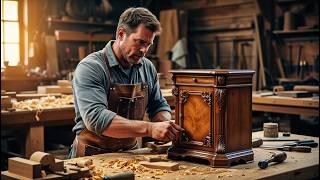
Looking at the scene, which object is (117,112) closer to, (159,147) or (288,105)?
(159,147)

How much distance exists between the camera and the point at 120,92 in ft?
11.1

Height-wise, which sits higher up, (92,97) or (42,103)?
(92,97)

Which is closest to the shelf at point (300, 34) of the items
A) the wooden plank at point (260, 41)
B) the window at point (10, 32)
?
the wooden plank at point (260, 41)


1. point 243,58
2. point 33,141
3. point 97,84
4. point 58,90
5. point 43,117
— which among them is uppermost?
point 243,58

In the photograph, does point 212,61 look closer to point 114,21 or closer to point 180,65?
point 180,65

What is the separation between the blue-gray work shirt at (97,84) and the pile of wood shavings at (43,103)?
180cm

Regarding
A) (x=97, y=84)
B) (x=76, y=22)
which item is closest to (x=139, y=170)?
(x=97, y=84)

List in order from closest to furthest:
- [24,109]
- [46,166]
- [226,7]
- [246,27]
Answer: [46,166]
[24,109]
[246,27]
[226,7]

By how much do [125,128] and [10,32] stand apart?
7.06 meters

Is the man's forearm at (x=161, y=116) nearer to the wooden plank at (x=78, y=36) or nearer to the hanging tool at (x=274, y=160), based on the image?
the hanging tool at (x=274, y=160)

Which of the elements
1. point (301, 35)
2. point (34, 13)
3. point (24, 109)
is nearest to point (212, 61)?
point (301, 35)

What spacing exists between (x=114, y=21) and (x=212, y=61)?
2.30m

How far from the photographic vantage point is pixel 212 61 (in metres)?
10.4

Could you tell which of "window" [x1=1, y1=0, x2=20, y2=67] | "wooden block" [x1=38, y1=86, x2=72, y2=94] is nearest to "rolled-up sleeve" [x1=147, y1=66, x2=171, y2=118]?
"wooden block" [x1=38, y1=86, x2=72, y2=94]
